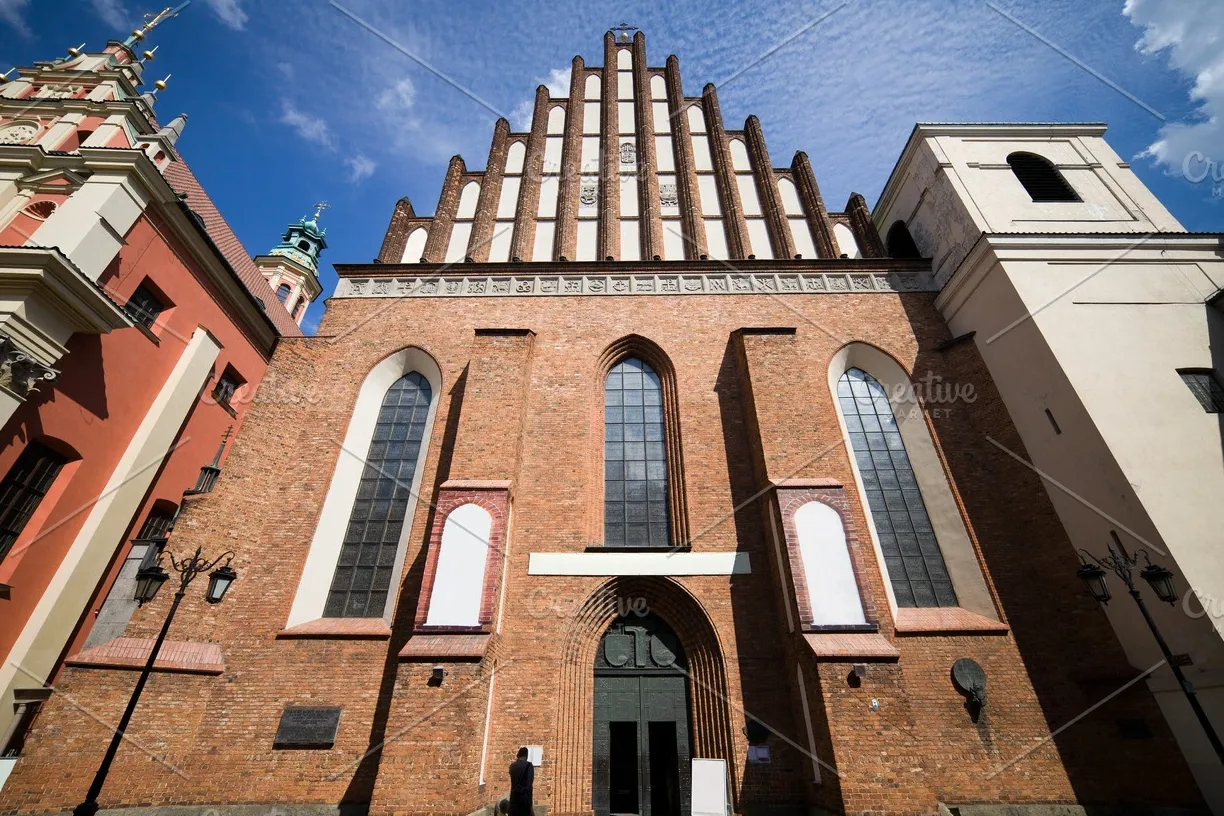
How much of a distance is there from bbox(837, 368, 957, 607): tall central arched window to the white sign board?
14.4 feet

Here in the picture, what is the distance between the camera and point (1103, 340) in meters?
9.01

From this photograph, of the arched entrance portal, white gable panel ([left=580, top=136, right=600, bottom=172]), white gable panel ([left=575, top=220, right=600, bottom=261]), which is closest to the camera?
the arched entrance portal

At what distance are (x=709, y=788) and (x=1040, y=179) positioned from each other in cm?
1460

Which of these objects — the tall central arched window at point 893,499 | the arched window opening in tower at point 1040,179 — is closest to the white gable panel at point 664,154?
the tall central arched window at point 893,499

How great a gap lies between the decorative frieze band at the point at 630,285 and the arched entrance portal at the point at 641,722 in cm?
712

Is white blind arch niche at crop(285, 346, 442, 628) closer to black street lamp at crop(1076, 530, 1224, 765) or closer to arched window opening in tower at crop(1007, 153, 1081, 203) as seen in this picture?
black street lamp at crop(1076, 530, 1224, 765)

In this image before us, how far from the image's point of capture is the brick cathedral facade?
6.89m

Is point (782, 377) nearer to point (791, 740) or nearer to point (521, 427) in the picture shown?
point (521, 427)

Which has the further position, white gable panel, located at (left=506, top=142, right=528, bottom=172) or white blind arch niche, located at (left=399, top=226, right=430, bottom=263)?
white gable panel, located at (left=506, top=142, right=528, bottom=172)

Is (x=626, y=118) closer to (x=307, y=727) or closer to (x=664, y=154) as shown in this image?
(x=664, y=154)

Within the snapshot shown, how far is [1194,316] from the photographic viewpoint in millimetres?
9258

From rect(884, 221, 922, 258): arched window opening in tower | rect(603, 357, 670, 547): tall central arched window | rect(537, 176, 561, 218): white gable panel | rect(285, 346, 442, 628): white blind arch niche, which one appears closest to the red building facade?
rect(285, 346, 442, 628): white blind arch niche

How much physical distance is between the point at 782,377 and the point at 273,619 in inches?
376

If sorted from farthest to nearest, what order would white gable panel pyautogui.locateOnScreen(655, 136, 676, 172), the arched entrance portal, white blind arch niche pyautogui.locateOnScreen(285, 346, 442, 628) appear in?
1. white gable panel pyautogui.locateOnScreen(655, 136, 676, 172)
2. white blind arch niche pyautogui.locateOnScreen(285, 346, 442, 628)
3. the arched entrance portal
